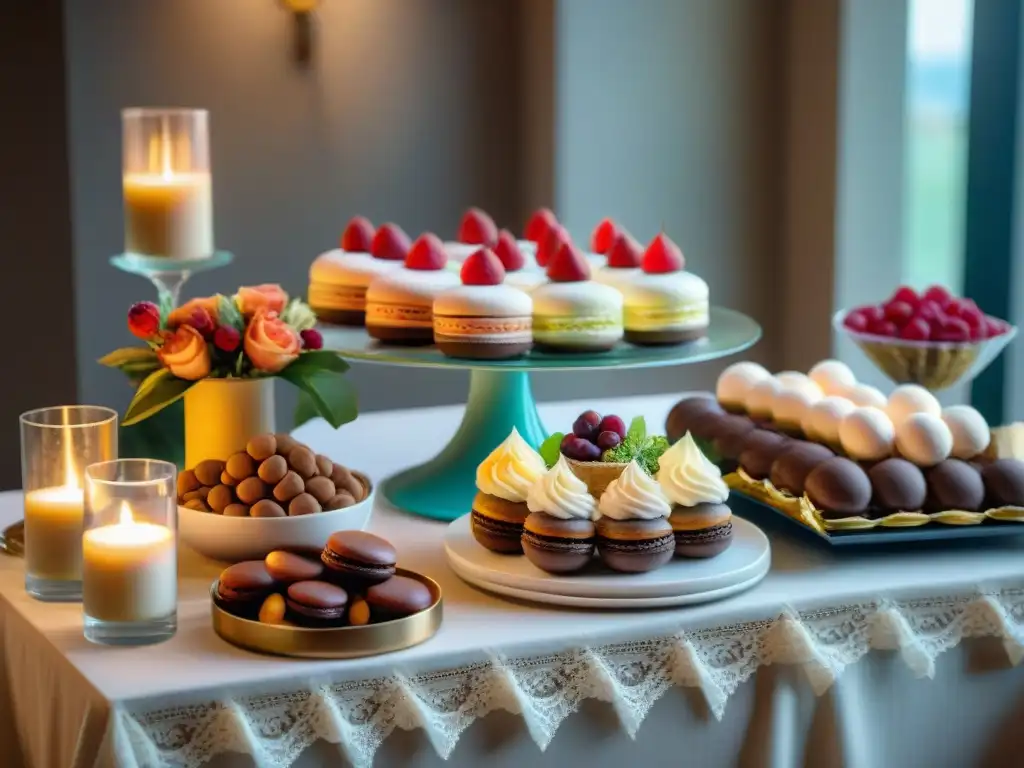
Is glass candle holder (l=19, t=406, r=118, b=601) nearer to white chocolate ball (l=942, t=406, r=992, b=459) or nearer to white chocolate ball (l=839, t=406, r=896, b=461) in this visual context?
white chocolate ball (l=839, t=406, r=896, b=461)

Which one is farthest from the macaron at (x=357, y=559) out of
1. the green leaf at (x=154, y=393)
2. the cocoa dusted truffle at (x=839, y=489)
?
the cocoa dusted truffle at (x=839, y=489)

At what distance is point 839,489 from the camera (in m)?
1.46

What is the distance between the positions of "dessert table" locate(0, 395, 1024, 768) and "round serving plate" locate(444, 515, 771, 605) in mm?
17

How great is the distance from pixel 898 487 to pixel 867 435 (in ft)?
0.26

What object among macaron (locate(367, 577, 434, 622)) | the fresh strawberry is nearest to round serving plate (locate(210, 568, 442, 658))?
macaron (locate(367, 577, 434, 622))

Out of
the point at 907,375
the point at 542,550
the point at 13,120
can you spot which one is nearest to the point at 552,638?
the point at 542,550

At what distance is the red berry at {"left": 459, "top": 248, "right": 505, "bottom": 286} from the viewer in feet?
5.29

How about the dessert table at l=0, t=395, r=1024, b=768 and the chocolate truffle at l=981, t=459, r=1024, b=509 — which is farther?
the chocolate truffle at l=981, t=459, r=1024, b=509

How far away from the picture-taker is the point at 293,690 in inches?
46.1

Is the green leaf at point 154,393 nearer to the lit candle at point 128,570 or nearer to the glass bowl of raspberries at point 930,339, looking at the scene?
the lit candle at point 128,570

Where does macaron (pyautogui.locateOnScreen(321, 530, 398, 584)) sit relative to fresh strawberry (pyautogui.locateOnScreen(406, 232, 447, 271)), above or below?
below

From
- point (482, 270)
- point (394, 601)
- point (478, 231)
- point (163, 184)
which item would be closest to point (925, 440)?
point (482, 270)

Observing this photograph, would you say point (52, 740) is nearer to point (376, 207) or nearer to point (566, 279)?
point (566, 279)

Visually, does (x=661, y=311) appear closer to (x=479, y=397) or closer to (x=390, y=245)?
(x=479, y=397)
